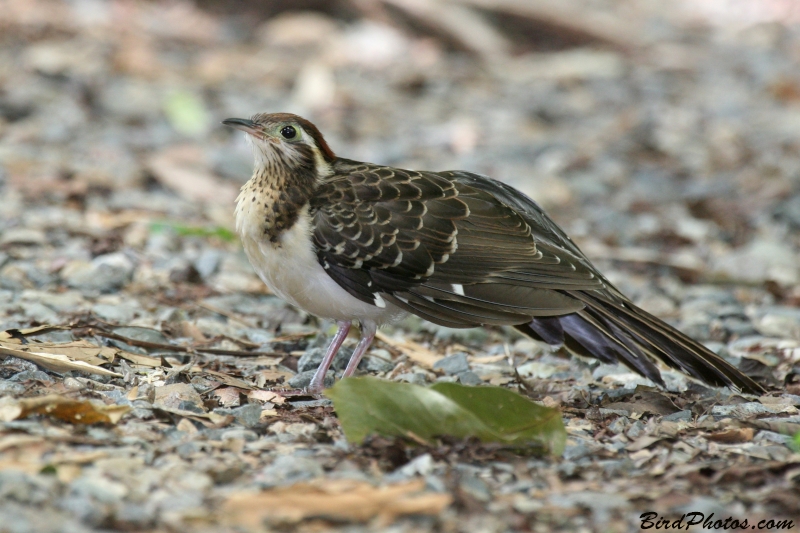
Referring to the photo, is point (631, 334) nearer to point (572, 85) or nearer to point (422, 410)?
point (422, 410)

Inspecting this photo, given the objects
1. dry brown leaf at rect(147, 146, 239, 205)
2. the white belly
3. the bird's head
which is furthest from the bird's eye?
dry brown leaf at rect(147, 146, 239, 205)

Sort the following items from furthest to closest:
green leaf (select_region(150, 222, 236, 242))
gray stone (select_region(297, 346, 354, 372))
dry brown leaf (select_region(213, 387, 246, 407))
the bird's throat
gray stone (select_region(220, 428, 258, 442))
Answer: green leaf (select_region(150, 222, 236, 242)), gray stone (select_region(297, 346, 354, 372)), the bird's throat, dry brown leaf (select_region(213, 387, 246, 407)), gray stone (select_region(220, 428, 258, 442))

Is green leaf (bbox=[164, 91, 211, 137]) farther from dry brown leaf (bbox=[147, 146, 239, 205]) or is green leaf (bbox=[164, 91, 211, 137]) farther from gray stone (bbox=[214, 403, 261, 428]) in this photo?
gray stone (bbox=[214, 403, 261, 428])

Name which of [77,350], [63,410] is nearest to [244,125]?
[77,350]

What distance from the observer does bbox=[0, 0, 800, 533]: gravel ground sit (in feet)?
13.2

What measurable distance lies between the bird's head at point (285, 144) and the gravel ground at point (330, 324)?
1185 millimetres

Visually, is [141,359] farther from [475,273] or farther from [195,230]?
[195,230]

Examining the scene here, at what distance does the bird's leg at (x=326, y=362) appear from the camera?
18.6ft

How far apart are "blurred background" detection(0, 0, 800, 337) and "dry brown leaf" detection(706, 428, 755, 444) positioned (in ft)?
8.75

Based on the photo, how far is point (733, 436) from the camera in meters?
4.79

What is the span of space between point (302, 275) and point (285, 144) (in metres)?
0.90

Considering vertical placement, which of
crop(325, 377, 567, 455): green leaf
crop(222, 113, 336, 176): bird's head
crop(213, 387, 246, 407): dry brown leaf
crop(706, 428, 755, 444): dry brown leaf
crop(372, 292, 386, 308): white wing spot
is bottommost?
crop(213, 387, 246, 407): dry brown leaf

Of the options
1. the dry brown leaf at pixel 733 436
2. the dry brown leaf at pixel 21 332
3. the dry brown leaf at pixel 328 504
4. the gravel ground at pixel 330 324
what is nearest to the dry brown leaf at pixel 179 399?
the gravel ground at pixel 330 324

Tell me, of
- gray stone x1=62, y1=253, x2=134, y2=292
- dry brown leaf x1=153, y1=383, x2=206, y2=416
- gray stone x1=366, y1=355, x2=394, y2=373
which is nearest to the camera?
dry brown leaf x1=153, y1=383, x2=206, y2=416
